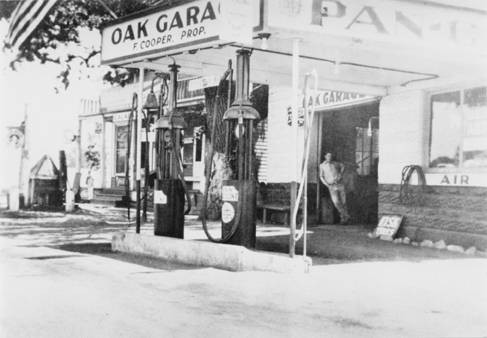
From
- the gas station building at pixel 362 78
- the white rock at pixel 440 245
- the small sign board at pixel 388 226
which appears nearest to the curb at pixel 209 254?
the gas station building at pixel 362 78

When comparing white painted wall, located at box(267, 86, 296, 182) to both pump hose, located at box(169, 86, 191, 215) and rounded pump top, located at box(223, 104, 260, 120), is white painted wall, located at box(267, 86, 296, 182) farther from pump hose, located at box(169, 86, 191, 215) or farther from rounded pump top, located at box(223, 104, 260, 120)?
rounded pump top, located at box(223, 104, 260, 120)

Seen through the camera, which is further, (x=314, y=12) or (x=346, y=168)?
(x=346, y=168)

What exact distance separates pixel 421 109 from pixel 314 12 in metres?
5.09

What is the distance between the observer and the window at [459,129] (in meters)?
11.1

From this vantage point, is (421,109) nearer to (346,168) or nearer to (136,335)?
(346,168)

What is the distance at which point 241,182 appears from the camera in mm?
8922

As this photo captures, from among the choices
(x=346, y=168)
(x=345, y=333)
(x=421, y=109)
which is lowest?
(x=345, y=333)

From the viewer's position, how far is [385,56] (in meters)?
10.0

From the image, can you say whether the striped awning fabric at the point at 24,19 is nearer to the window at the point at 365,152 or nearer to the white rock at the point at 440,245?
the white rock at the point at 440,245

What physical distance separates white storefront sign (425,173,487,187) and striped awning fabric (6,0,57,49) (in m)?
7.34

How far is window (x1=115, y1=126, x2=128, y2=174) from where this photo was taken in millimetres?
26734

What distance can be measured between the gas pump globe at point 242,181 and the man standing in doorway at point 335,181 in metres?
6.40

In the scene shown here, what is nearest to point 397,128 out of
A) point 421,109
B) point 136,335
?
point 421,109

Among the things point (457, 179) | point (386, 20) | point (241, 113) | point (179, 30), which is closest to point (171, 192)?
point (241, 113)
